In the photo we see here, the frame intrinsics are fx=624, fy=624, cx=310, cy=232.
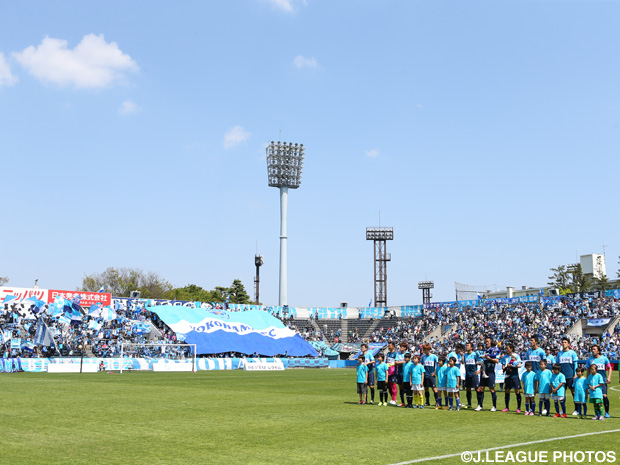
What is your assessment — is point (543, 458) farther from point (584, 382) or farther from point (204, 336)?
point (204, 336)

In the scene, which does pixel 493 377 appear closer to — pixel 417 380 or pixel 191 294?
pixel 417 380

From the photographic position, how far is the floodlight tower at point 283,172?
88938 millimetres

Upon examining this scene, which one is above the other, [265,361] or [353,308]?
[353,308]

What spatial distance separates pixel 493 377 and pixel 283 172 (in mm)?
71676

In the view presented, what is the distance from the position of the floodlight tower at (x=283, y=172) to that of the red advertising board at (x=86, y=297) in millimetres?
30603

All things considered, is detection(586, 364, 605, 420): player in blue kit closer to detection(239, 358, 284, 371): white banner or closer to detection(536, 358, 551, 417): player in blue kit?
detection(536, 358, 551, 417): player in blue kit

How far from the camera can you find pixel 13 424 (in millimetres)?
14703

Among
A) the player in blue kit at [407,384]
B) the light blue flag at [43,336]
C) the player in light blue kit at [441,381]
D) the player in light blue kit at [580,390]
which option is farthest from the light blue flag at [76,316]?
the player in light blue kit at [580,390]

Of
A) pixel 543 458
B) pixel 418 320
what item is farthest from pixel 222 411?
pixel 418 320

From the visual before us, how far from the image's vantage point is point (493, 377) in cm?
1998


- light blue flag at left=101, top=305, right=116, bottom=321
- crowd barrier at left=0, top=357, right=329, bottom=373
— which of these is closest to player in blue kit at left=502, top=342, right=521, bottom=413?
crowd barrier at left=0, top=357, right=329, bottom=373

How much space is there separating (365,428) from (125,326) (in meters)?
49.9

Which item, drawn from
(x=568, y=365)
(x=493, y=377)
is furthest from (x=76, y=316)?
(x=568, y=365)

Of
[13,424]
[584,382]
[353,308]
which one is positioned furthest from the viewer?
[353,308]
